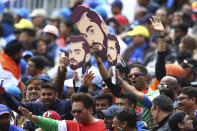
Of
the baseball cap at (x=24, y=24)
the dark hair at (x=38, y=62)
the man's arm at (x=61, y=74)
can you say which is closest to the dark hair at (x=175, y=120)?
the man's arm at (x=61, y=74)

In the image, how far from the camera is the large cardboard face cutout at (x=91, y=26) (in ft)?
29.4

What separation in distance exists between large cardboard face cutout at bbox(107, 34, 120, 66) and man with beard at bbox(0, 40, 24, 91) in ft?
9.85

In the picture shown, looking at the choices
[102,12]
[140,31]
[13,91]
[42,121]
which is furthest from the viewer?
[102,12]

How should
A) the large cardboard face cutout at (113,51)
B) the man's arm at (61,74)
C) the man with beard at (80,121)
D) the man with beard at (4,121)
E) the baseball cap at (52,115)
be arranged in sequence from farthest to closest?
the man's arm at (61,74) < the large cardboard face cutout at (113,51) < the baseball cap at (52,115) < the man with beard at (4,121) < the man with beard at (80,121)

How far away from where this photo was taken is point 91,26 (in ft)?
29.6

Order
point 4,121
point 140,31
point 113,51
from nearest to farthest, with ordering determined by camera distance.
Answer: point 4,121 < point 113,51 < point 140,31

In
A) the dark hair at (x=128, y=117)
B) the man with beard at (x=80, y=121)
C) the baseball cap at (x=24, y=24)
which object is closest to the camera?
the dark hair at (x=128, y=117)

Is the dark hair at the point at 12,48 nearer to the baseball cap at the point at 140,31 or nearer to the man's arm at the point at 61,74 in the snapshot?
the man's arm at the point at 61,74

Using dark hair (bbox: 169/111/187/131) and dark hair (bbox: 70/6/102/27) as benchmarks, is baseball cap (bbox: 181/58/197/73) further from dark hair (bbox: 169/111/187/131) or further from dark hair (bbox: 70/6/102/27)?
dark hair (bbox: 169/111/187/131)

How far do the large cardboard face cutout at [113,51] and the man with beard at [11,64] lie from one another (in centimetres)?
300

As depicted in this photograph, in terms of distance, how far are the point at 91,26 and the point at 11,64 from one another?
10.2 ft

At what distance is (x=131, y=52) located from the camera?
1342 centimetres

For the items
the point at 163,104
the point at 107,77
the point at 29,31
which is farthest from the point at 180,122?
the point at 29,31

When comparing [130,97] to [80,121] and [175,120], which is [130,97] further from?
[175,120]
